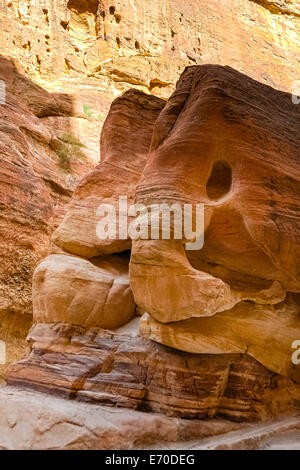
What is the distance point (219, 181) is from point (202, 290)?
4.51 ft

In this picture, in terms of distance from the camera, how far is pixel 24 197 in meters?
7.56

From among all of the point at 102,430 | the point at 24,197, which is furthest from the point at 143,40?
the point at 102,430

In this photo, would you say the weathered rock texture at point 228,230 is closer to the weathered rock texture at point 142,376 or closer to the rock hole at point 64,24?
the weathered rock texture at point 142,376

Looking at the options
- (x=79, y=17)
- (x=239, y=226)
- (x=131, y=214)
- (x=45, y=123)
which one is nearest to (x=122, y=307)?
(x=131, y=214)

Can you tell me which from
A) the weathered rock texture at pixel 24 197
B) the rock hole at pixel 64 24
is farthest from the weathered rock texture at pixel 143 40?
the weathered rock texture at pixel 24 197

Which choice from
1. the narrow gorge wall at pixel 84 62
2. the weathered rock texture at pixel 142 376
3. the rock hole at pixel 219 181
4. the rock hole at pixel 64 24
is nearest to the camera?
the weathered rock texture at pixel 142 376

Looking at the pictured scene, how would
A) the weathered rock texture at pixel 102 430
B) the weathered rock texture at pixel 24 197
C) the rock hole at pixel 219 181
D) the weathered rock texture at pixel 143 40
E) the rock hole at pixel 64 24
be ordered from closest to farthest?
the weathered rock texture at pixel 102 430 < the rock hole at pixel 219 181 < the weathered rock texture at pixel 24 197 < the weathered rock texture at pixel 143 40 < the rock hole at pixel 64 24

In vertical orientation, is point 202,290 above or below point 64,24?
below

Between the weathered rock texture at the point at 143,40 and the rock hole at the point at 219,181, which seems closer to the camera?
the rock hole at the point at 219,181

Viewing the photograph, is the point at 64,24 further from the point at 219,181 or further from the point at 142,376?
the point at 142,376

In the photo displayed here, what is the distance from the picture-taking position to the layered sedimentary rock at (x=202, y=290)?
3730mm

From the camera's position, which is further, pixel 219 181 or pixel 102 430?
pixel 219 181

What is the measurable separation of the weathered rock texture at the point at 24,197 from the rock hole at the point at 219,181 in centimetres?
422
